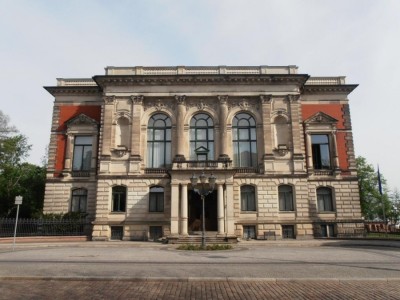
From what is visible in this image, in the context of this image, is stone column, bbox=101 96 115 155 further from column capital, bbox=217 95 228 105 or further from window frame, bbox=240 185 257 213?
window frame, bbox=240 185 257 213

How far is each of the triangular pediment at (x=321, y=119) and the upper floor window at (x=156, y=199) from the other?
1733 centimetres

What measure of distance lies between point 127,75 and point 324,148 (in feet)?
73.8

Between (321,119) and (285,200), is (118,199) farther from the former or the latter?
(321,119)

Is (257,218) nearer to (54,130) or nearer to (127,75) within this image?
(127,75)

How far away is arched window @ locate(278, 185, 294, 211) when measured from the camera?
105 ft

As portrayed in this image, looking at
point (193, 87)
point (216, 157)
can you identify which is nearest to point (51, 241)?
point (216, 157)

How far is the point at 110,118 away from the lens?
111 feet

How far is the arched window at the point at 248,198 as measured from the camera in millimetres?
32219

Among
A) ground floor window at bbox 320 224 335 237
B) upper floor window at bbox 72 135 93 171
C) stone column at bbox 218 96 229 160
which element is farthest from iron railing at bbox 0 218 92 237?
ground floor window at bbox 320 224 335 237

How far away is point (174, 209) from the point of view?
2906cm

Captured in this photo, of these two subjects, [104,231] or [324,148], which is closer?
[104,231]

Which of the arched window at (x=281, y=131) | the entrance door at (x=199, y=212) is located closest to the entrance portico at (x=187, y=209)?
the entrance door at (x=199, y=212)

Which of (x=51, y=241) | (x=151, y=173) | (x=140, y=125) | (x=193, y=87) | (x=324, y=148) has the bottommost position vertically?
(x=51, y=241)

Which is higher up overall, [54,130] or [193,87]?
[193,87]
